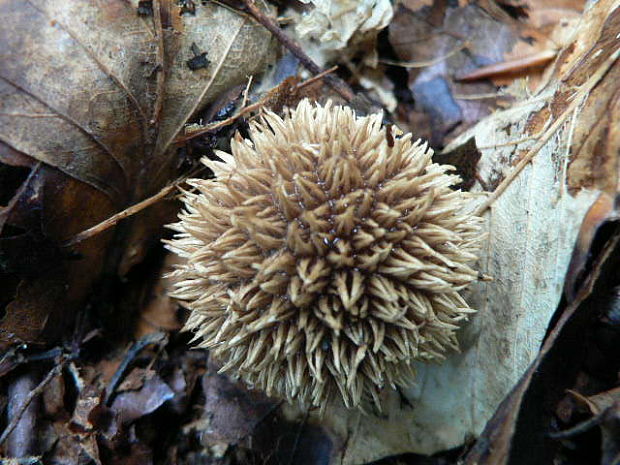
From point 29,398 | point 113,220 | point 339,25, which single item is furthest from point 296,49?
point 29,398

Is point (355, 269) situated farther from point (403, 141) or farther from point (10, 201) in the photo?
point (10, 201)

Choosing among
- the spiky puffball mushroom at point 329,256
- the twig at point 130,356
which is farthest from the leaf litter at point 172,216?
the spiky puffball mushroom at point 329,256

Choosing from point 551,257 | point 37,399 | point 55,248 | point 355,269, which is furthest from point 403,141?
point 37,399

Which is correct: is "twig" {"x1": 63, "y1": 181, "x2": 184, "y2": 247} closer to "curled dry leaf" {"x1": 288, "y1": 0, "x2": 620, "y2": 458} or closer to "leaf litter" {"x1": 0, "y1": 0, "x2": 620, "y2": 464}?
"leaf litter" {"x1": 0, "y1": 0, "x2": 620, "y2": 464}

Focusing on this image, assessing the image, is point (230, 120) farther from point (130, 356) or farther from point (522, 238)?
point (522, 238)

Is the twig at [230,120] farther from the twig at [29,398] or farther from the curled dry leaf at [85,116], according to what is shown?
the twig at [29,398]

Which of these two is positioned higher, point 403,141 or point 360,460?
point 403,141
